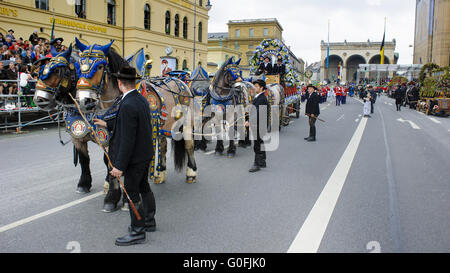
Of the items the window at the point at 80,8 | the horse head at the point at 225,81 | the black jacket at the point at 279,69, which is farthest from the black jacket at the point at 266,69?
the window at the point at 80,8

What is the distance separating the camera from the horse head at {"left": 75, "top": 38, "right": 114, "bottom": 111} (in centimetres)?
465

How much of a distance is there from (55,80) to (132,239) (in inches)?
98.9

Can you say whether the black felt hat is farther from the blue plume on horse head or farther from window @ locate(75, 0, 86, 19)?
window @ locate(75, 0, 86, 19)

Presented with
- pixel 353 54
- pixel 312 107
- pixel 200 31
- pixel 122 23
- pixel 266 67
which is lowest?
pixel 312 107

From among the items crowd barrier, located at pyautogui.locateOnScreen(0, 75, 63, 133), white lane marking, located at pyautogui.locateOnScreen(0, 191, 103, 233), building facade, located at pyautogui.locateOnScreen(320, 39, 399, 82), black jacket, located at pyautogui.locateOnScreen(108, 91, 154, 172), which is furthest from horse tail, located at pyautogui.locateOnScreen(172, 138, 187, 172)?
building facade, located at pyautogui.locateOnScreen(320, 39, 399, 82)

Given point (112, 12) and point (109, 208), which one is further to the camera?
point (112, 12)

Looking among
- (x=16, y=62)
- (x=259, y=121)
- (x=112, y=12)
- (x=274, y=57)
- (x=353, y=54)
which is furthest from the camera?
(x=353, y=54)

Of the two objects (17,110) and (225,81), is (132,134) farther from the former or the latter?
(17,110)

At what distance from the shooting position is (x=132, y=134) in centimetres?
395

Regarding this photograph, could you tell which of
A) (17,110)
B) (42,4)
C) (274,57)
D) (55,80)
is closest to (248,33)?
A: (42,4)

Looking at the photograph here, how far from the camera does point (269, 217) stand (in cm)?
502

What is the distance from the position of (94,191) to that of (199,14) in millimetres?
41330

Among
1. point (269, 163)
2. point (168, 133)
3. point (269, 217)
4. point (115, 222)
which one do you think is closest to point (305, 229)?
point (269, 217)

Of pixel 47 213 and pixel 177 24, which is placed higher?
pixel 177 24
